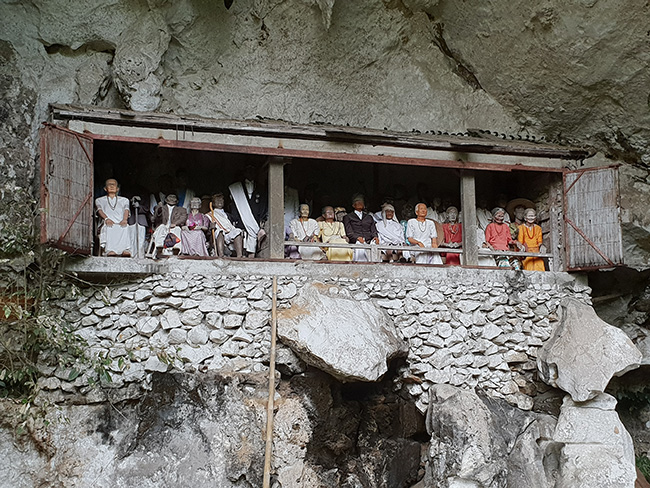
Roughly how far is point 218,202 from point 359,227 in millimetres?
2099

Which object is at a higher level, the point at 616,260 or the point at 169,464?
the point at 616,260

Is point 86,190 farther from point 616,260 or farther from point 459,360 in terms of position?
point 616,260

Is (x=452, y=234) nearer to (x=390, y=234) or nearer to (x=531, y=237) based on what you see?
(x=390, y=234)

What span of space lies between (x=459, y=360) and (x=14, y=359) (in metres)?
5.63

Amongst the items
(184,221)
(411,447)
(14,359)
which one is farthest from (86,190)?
(411,447)

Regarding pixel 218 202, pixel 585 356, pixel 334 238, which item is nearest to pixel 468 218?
pixel 334 238

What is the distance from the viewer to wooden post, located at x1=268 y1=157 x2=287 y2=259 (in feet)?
31.0

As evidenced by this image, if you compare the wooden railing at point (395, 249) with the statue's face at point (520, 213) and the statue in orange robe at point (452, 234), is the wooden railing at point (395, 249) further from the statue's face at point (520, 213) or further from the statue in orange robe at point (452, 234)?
the statue's face at point (520, 213)

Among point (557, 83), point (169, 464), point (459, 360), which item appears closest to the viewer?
point (169, 464)

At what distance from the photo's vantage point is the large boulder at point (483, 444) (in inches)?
335

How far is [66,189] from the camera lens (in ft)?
28.0

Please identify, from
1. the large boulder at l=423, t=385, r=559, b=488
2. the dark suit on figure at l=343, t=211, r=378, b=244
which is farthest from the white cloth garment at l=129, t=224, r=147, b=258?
the large boulder at l=423, t=385, r=559, b=488

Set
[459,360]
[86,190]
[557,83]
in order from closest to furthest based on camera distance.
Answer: [86,190] < [459,360] < [557,83]

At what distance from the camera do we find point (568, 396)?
9.16 meters
